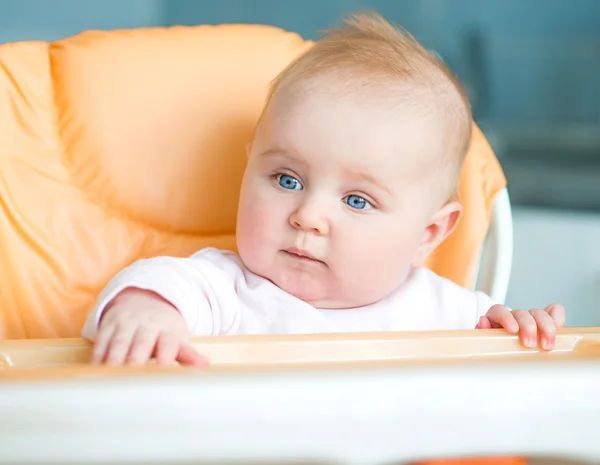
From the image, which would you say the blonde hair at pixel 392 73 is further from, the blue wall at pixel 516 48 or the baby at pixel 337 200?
the blue wall at pixel 516 48

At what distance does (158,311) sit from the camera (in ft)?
2.21

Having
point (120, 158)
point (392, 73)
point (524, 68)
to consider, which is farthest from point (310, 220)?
point (524, 68)

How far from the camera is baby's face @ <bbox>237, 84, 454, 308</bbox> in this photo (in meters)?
0.83

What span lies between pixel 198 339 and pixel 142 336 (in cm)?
4

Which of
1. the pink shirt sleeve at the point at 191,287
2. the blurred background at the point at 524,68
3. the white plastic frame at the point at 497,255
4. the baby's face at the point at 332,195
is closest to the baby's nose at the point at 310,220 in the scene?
the baby's face at the point at 332,195

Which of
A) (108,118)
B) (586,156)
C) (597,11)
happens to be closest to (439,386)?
(108,118)

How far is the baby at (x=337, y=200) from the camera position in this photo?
0.83 m

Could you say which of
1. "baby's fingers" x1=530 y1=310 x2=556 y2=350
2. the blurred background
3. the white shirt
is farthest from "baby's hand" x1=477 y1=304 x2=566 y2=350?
the blurred background

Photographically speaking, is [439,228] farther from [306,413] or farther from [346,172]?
[306,413]

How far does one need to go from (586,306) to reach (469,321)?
1.07 m

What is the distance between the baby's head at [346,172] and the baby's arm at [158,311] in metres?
0.07

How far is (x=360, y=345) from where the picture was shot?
0.64 metres

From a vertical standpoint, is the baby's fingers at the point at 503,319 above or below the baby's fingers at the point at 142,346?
above

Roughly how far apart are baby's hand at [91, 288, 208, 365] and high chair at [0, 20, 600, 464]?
0.02 m
